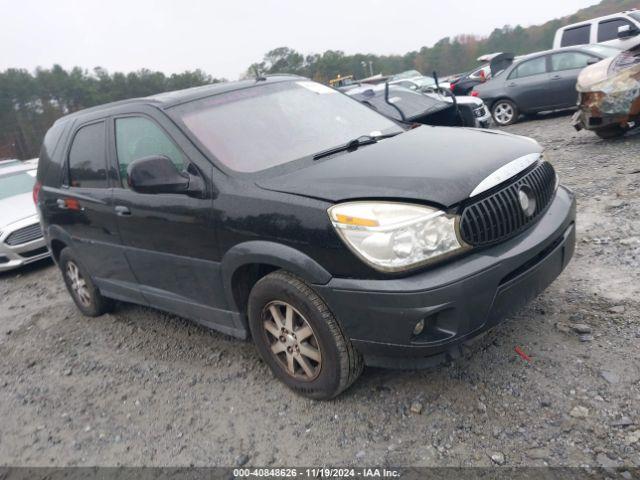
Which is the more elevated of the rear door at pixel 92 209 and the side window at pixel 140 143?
the side window at pixel 140 143

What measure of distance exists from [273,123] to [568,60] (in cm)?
938

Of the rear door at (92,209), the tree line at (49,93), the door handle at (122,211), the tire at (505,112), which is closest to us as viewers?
the door handle at (122,211)

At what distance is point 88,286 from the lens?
4.86 m

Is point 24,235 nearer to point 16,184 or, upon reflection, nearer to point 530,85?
point 16,184

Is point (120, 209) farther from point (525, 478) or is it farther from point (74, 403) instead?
point (525, 478)

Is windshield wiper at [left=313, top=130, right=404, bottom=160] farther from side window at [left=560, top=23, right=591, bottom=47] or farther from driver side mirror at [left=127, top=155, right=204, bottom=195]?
side window at [left=560, top=23, right=591, bottom=47]

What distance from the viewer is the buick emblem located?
2.82 m

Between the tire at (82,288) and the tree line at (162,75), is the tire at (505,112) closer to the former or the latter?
the tire at (82,288)

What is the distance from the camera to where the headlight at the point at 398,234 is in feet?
8.13

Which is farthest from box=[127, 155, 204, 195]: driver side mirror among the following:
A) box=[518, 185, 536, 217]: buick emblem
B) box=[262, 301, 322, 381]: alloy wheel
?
box=[518, 185, 536, 217]: buick emblem

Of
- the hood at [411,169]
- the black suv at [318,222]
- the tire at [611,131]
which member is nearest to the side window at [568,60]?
the tire at [611,131]

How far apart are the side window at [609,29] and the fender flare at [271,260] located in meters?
12.4

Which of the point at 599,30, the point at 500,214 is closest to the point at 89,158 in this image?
the point at 500,214

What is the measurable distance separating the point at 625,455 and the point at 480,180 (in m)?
1.35
